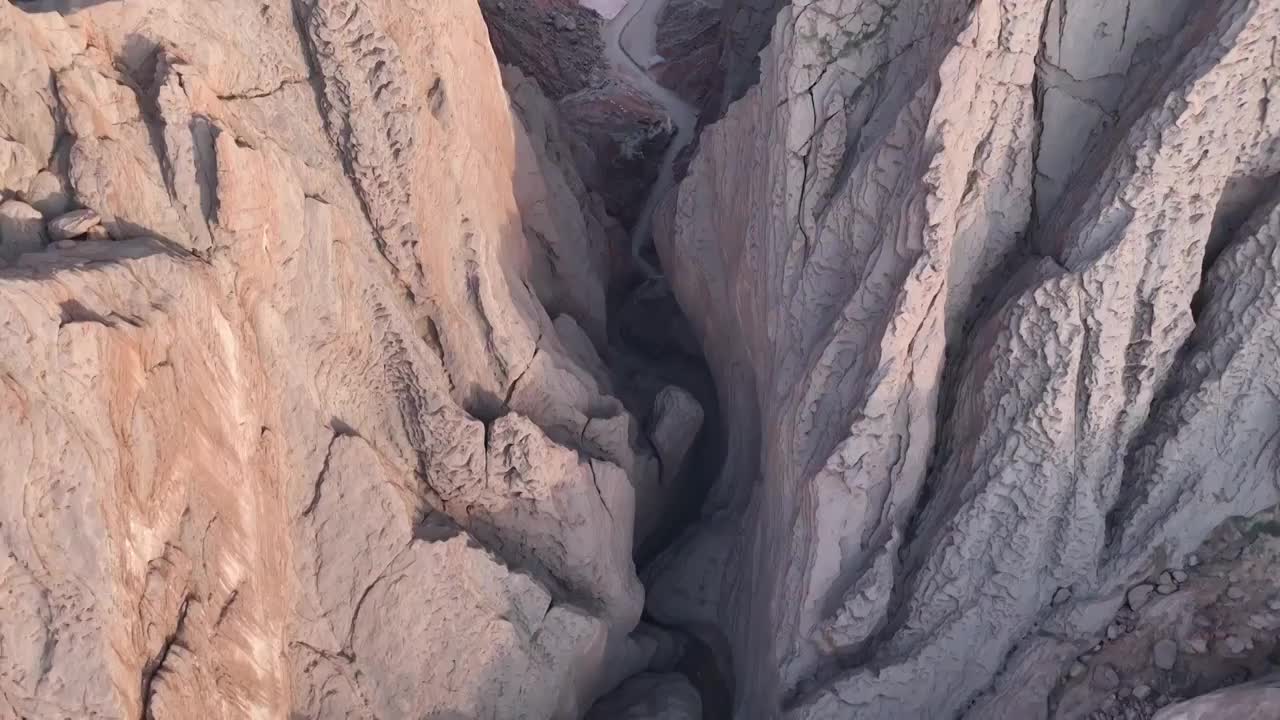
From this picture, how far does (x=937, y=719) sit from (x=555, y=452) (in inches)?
81.2

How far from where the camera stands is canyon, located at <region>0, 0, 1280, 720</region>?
2973 millimetres

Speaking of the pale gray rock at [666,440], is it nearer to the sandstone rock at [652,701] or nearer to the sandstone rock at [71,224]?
the sandstone rock at [652,701]

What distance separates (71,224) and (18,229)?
143 mm

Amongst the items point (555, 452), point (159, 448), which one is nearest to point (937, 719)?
point (555, 452)

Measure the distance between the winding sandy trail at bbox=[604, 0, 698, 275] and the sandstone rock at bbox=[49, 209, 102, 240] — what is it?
195 inches

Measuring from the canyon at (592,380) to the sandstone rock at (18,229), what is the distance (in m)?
0.01

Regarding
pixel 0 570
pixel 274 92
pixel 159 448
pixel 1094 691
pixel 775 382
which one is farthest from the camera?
pixel 775 382

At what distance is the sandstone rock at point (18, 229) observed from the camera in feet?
9.29

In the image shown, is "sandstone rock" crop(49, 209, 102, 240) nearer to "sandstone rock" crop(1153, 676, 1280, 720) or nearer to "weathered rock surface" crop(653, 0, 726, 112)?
"sandstone rock" crop(1153, 676, 1280, 720)

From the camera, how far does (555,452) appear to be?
420cm

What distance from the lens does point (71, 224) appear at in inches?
115

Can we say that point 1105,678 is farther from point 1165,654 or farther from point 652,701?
point 652,701

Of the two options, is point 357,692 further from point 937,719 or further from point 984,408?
point 984,408

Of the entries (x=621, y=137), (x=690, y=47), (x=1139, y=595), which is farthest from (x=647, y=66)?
(x=1139, y=595)
